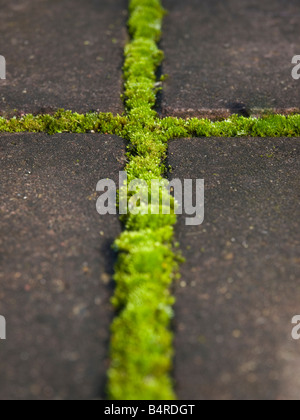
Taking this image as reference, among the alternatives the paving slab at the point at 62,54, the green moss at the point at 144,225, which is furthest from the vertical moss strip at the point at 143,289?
the paving slab at the point at 62,54

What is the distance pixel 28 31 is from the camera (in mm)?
4832

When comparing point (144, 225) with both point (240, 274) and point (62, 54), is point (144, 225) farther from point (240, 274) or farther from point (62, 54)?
point (62, 54)

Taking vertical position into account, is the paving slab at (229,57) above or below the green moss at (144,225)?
above

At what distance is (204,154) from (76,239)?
1.24 metres

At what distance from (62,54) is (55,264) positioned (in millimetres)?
2831

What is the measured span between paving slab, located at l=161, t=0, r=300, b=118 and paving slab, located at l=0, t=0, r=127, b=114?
58 cm

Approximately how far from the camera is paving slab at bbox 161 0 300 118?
12.3ft

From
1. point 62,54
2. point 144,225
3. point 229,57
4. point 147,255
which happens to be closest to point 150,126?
point 144,225

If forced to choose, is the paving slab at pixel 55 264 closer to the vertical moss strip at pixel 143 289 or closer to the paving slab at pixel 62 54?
the vertical moss strip at pixel 143 289

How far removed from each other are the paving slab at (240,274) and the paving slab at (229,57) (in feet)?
1.88

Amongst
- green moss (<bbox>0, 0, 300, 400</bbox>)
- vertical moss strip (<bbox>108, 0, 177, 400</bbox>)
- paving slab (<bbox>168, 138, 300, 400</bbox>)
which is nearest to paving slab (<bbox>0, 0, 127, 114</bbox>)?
green moss (<bbox>0, 0, 300, 400</bbox>)

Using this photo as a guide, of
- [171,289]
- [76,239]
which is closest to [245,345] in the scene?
[171,289]

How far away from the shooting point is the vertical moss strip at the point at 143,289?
1927 mm

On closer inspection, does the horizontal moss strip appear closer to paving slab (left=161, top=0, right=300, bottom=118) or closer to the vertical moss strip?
the vertical moss strip
